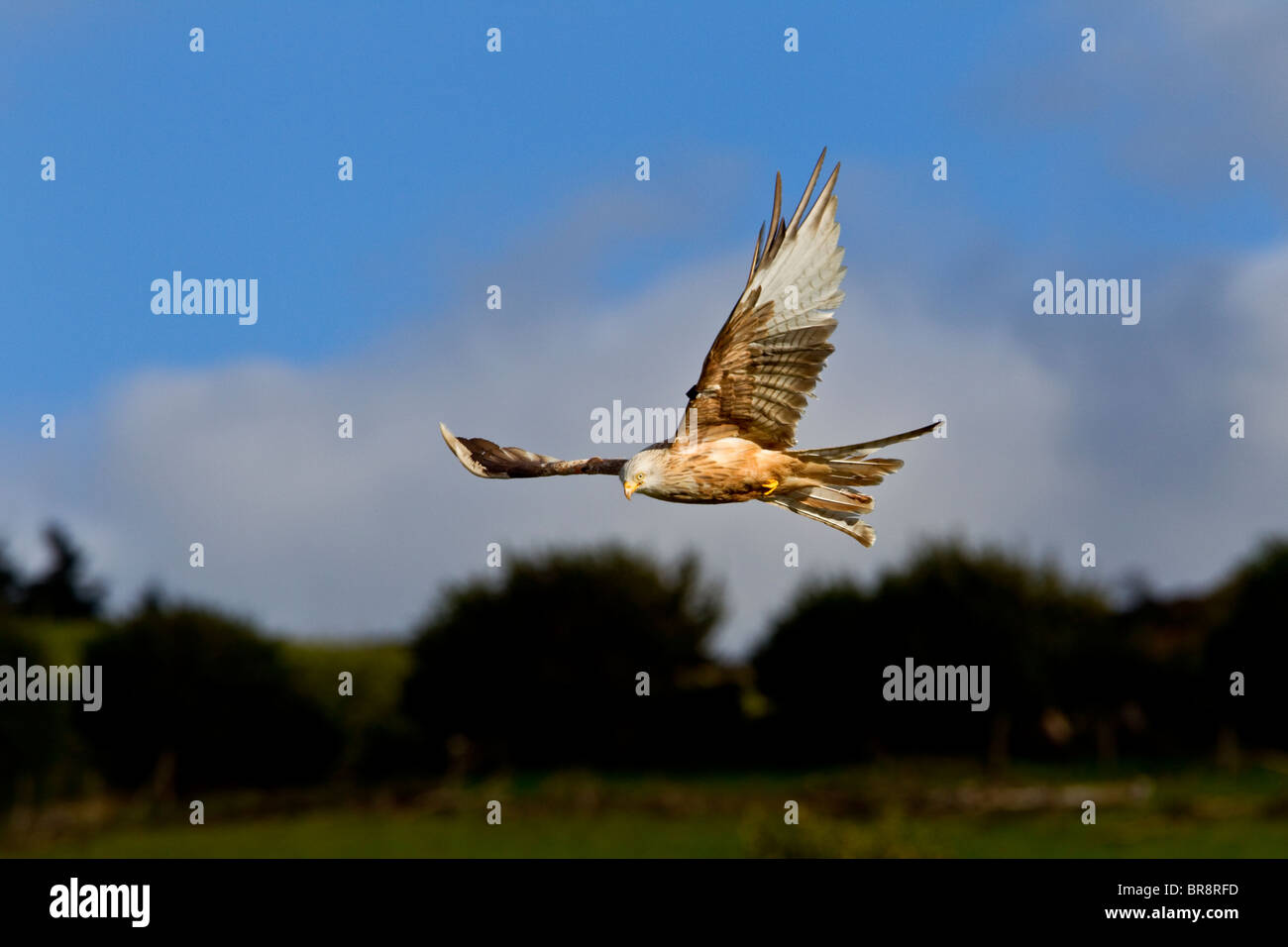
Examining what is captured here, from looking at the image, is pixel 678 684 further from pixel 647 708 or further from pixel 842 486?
pixel 842 486

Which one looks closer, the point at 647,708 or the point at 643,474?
the point at 643,474

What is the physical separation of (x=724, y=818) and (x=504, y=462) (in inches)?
956

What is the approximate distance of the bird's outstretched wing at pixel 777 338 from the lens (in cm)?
462

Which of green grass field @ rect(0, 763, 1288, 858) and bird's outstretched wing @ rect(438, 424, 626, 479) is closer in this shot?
bird's outstretched wing @ rect(438, 424, 626, 479)

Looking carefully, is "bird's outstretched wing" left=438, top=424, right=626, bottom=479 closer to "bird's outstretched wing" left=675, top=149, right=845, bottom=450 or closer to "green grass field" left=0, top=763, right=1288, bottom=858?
"bird's outstretched wing" left=675, top=149, right=845, bottom=450

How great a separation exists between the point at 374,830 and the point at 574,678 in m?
5.91

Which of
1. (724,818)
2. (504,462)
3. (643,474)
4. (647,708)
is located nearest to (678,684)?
(647,708)

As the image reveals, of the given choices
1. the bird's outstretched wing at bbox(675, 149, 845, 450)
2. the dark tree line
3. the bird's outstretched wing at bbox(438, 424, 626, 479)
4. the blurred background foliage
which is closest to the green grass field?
the blurred background foliage

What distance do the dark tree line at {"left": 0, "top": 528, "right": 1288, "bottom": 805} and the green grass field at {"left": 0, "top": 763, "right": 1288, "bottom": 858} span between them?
107 cm

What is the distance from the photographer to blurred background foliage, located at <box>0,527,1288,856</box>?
1203 inches

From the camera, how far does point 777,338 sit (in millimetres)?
4762

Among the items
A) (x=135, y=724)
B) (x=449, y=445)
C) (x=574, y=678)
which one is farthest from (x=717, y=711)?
(x=449, y=445)

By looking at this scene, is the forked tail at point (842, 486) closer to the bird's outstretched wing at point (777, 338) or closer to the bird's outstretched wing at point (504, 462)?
the bird's outstretched wing at point (777, 338)
